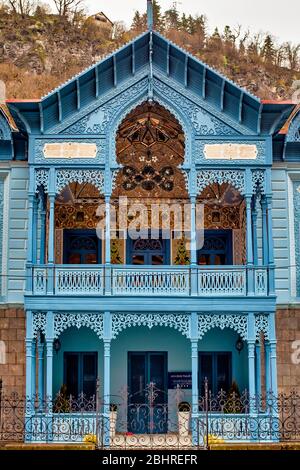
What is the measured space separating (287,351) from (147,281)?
193 inches

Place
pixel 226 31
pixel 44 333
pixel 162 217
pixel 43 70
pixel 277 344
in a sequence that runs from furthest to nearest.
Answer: pixel 226 31 < pixel 43 70 < pixel 162 217 < pixel 277 344 < pixel 44 333

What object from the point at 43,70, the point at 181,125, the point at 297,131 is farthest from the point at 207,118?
the point at 43,70

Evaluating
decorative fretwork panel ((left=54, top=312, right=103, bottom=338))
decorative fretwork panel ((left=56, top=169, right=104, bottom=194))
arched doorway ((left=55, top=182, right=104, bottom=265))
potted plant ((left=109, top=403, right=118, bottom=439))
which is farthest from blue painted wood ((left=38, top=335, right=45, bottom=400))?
decorative fretwork panel ((left=56, top=169, right=104, bottom=194))

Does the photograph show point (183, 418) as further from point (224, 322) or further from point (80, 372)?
point (80, 372)

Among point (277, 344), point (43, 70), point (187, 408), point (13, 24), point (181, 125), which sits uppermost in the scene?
point (13, 24)

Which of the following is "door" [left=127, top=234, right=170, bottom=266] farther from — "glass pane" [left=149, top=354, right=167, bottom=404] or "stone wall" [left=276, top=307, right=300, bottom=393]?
"stone wall" [left=276, top=307, right=300, bottom=393]

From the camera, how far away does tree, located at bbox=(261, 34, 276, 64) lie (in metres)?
77.6

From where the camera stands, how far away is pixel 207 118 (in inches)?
864

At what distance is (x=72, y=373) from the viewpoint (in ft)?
77.9

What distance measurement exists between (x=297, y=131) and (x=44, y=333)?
383 inches

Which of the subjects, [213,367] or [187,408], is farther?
[213,367]

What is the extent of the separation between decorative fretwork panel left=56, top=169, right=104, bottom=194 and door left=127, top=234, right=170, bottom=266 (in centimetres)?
357

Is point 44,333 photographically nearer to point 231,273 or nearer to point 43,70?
point 231,273

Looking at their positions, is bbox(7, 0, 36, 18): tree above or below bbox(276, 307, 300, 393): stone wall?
above
